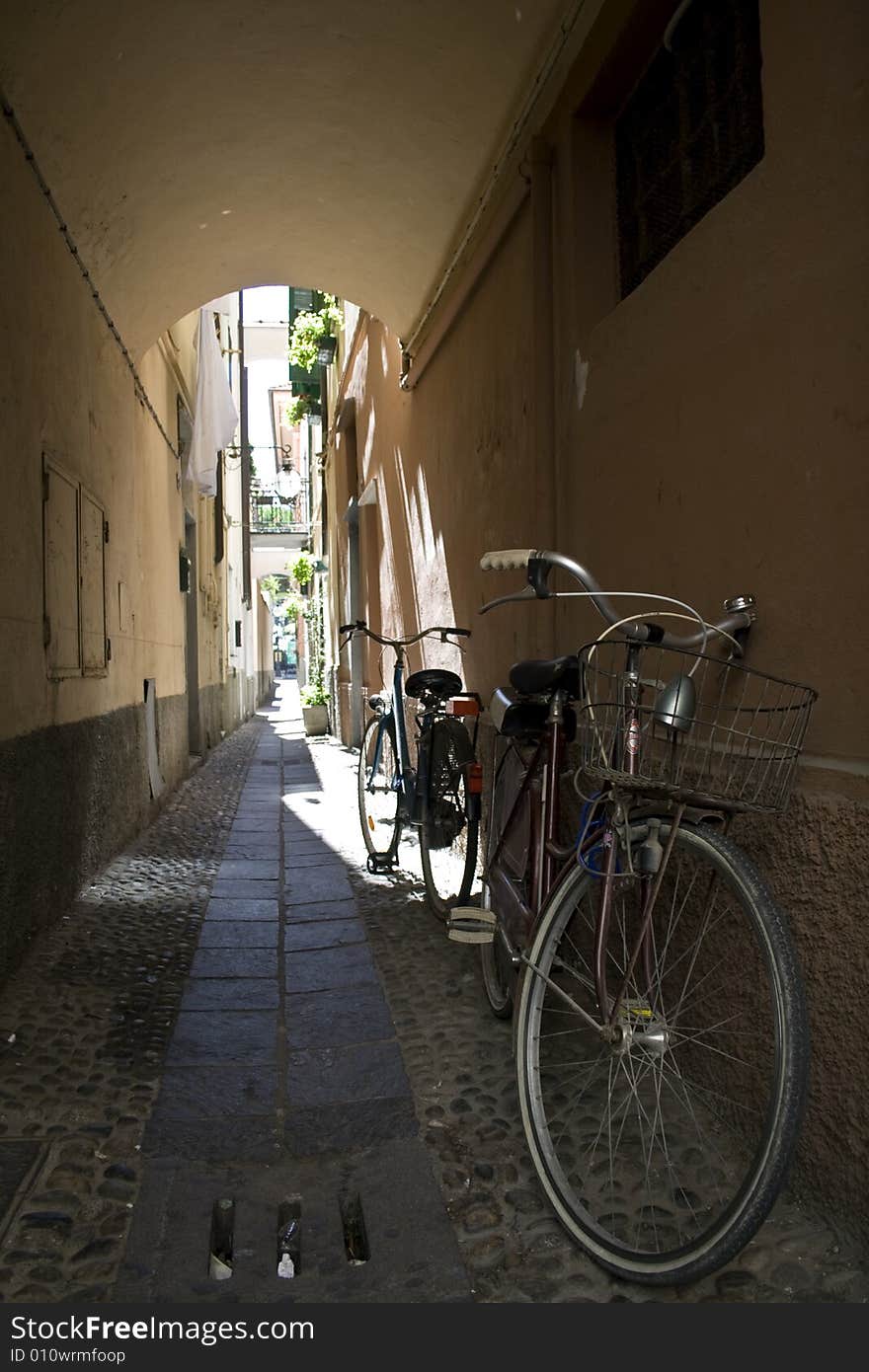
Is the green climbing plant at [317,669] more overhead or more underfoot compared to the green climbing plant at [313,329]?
more underfoot

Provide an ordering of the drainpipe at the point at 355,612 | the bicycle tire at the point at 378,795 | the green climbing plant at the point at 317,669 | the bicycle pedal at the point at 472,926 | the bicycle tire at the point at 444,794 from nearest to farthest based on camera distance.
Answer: the bicycle pedal at the point at 472,926
the bicycle tire at the point at 444,794
the bicycle tire at the point at 378,795
the drainpipe at the point at 355,612
the green climbing plant at the point at 317,669

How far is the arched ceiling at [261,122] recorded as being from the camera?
349 centimetres

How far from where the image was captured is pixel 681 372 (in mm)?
2604

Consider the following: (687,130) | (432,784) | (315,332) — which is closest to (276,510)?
(315,332)

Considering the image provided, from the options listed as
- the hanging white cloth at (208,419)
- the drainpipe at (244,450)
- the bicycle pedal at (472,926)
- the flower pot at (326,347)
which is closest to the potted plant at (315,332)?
the flower pot at (326,347)

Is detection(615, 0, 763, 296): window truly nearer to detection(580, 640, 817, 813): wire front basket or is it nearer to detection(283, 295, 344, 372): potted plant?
detection(580, 640, 817, 813): wire front basket

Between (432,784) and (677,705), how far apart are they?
248cm

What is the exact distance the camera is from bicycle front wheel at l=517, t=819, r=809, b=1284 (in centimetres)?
165

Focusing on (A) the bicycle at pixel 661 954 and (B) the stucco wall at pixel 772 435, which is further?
(B) the stucco wall at pixel 772 435

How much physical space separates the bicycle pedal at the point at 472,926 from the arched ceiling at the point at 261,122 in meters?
2.91

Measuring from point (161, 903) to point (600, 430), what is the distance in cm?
289

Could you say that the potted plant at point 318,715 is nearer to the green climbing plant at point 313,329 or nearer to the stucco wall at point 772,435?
the green climbing plant at point 313,329

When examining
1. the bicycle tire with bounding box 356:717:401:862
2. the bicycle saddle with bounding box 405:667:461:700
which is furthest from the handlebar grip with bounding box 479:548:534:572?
the bicycle tire with bounding box 356:717:401:862

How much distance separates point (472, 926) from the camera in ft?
9.86
